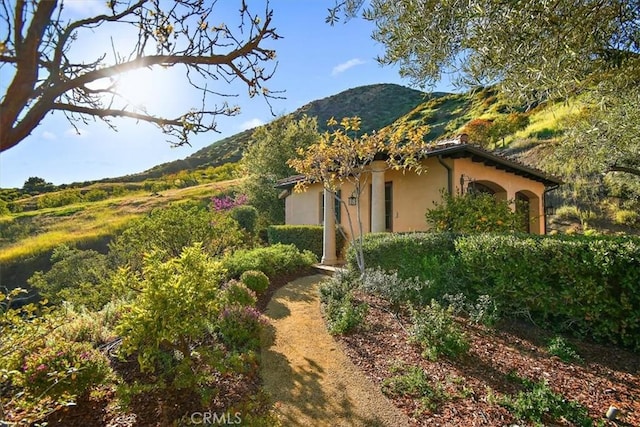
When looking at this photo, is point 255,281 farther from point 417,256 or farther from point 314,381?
point 417,256

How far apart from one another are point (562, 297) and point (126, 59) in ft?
20.4

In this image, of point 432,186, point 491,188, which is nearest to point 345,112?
point 491,188

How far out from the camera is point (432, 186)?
10.3m

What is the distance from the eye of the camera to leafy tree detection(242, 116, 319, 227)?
67.9ft

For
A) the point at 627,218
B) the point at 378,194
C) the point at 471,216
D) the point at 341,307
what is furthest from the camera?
the point at 627,218

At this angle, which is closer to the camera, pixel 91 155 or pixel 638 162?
pixel 91 155

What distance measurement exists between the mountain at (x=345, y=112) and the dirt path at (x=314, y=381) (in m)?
44.0

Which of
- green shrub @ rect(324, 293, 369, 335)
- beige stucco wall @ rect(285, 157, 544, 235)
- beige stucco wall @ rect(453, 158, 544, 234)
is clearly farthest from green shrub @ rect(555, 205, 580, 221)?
green shrub @ rect(324, 293, 369, 335)

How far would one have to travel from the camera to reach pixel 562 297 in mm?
5031

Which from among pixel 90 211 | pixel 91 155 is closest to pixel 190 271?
pixel 91 155

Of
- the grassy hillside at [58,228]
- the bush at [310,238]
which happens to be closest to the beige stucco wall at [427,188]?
the bush at [310,238]

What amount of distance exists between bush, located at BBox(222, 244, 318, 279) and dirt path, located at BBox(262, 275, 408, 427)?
2431 mm

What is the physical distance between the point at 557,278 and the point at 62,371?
21.7 feet

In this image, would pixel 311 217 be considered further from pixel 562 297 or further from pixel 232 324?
pixel 562 297
